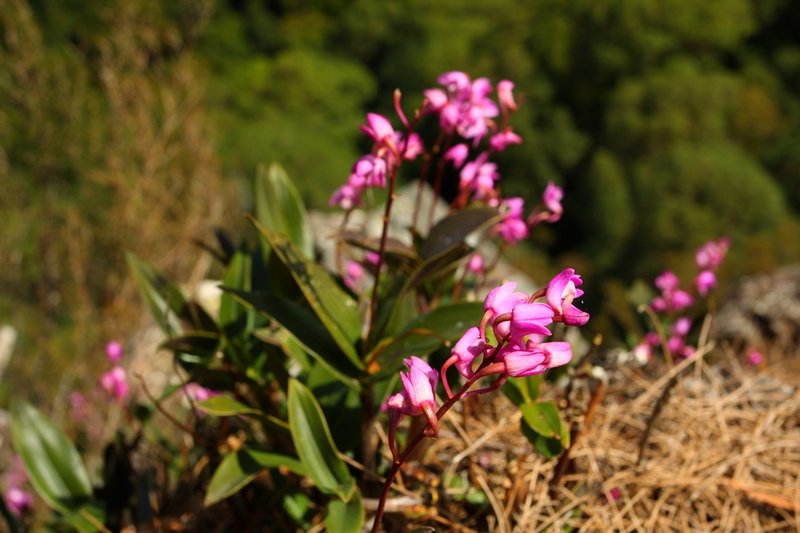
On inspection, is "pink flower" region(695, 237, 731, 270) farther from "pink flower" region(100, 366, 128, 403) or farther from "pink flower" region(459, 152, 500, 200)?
"pink flower" region(100, 366, 128, 403)

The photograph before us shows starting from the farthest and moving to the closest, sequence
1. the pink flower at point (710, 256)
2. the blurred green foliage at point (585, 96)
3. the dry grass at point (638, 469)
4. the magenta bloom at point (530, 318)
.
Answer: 1. the blurred green foliage at point (585, 96)
2. the pink flower at point (710, 256)
3. the dry grass at point (638, 469)
4. the magenta bloom at point (530, 318)

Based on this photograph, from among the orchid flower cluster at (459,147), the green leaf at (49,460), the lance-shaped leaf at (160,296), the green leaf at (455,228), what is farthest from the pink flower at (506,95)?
the green leaf at (49,460)

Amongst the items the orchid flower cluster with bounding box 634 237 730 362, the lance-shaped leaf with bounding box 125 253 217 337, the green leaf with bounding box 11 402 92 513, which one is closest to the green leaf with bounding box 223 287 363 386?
the lance-shaped leaf with bounding box 125 253 217 337

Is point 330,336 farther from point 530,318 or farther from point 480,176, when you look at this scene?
point 530,318

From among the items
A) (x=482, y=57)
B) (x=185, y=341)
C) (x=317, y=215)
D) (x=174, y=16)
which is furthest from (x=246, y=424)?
(x=482, y=57)

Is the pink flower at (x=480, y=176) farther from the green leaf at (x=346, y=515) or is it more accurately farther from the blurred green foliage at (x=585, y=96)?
the blurred green foliage at (x=585, y=96)

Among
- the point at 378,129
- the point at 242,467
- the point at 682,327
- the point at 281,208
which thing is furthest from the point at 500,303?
the point at 682,327
